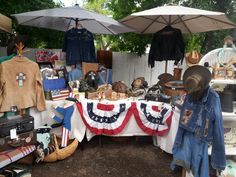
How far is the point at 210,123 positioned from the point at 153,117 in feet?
5.47

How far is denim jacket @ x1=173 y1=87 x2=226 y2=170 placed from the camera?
6.51ft

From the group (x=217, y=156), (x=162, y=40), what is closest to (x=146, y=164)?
(x=217, y=156)

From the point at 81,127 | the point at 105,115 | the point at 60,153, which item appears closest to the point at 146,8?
the point at 105,115

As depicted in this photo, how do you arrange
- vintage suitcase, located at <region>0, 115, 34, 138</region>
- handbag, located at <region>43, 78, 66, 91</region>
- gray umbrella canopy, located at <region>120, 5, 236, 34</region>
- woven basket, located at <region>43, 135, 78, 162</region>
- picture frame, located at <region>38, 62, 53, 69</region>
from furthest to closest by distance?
gray umbrella canopy, located at <region>120, 5, 236, 34</region>
picture frame, located at <region>38, 62, 53, 69</region>
handbag, located at <region>43, 78, 66, 91</region>
woven basket, located at <region>43, 135, 78, 162</region>
vintage suitcase, located at <region>0, 115, 34, 138</region>

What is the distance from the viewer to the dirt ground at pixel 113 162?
10.4 feet

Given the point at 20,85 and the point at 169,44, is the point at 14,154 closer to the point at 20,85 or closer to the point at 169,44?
the point at 20,85

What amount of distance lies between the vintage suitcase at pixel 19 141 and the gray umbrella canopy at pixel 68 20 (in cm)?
180

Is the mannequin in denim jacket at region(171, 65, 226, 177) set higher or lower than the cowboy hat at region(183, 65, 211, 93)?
lower

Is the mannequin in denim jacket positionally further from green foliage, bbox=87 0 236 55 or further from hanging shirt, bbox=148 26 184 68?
green foliage, bbox=87 0 236 55

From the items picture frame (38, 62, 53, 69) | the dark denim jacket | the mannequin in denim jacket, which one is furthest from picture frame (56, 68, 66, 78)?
the mannequin in denim jacket

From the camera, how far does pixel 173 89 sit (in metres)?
3.79

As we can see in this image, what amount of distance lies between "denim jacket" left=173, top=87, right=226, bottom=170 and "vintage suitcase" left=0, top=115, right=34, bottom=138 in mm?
1825

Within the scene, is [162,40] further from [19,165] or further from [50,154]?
[19,165]

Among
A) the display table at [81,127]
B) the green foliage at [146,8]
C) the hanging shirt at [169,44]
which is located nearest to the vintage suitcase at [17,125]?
the display table at [81,127]
